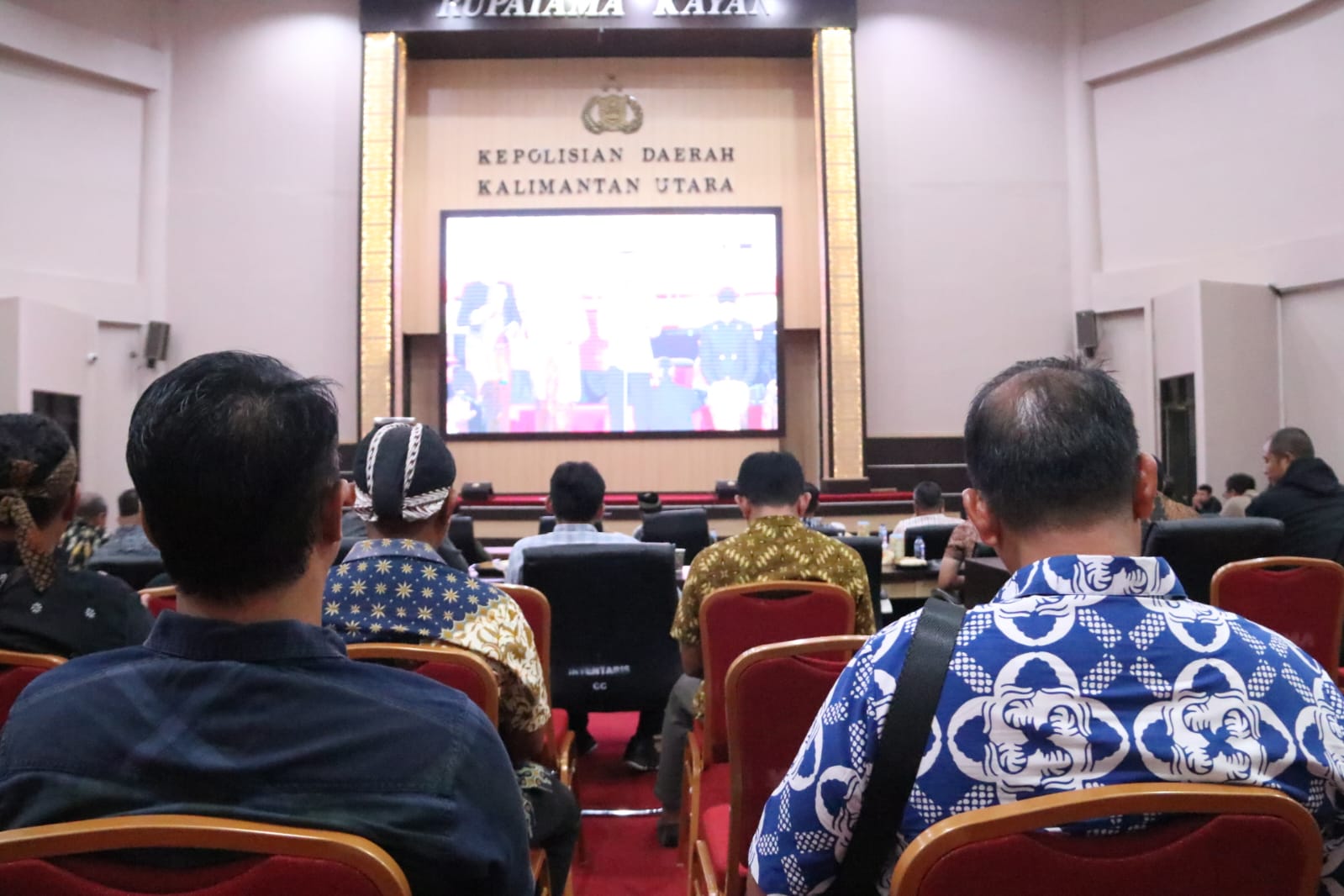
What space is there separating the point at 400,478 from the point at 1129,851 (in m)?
1.25

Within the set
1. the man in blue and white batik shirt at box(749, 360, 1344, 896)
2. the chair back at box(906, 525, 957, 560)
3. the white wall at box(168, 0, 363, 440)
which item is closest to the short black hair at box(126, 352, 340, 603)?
the man in blue and white batik shirt at box(749, 360, 1344, 896)

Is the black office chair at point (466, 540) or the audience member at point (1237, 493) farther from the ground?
the audience member at point (1237, 493)

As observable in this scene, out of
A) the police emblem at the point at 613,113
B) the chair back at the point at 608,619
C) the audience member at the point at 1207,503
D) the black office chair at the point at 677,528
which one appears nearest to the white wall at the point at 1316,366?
the audience member at the point at 1207,503

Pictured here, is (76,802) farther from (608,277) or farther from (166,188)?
(166,188)

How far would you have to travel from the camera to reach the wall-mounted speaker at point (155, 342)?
8.34m

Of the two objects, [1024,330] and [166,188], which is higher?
[166,188]

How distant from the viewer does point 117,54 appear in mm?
8242

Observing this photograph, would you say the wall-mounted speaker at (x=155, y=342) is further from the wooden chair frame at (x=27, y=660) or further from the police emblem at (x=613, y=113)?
the wooden chair frame at (x=27, y=660)

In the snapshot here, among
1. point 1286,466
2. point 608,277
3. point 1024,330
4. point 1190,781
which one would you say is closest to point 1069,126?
point 1024,330

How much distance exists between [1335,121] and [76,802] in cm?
914

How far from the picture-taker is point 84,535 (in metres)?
3.37

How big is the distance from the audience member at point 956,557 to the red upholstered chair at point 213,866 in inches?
134

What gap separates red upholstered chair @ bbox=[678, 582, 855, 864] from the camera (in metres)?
2.01

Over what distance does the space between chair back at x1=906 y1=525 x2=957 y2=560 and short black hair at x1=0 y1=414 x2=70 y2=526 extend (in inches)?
136
